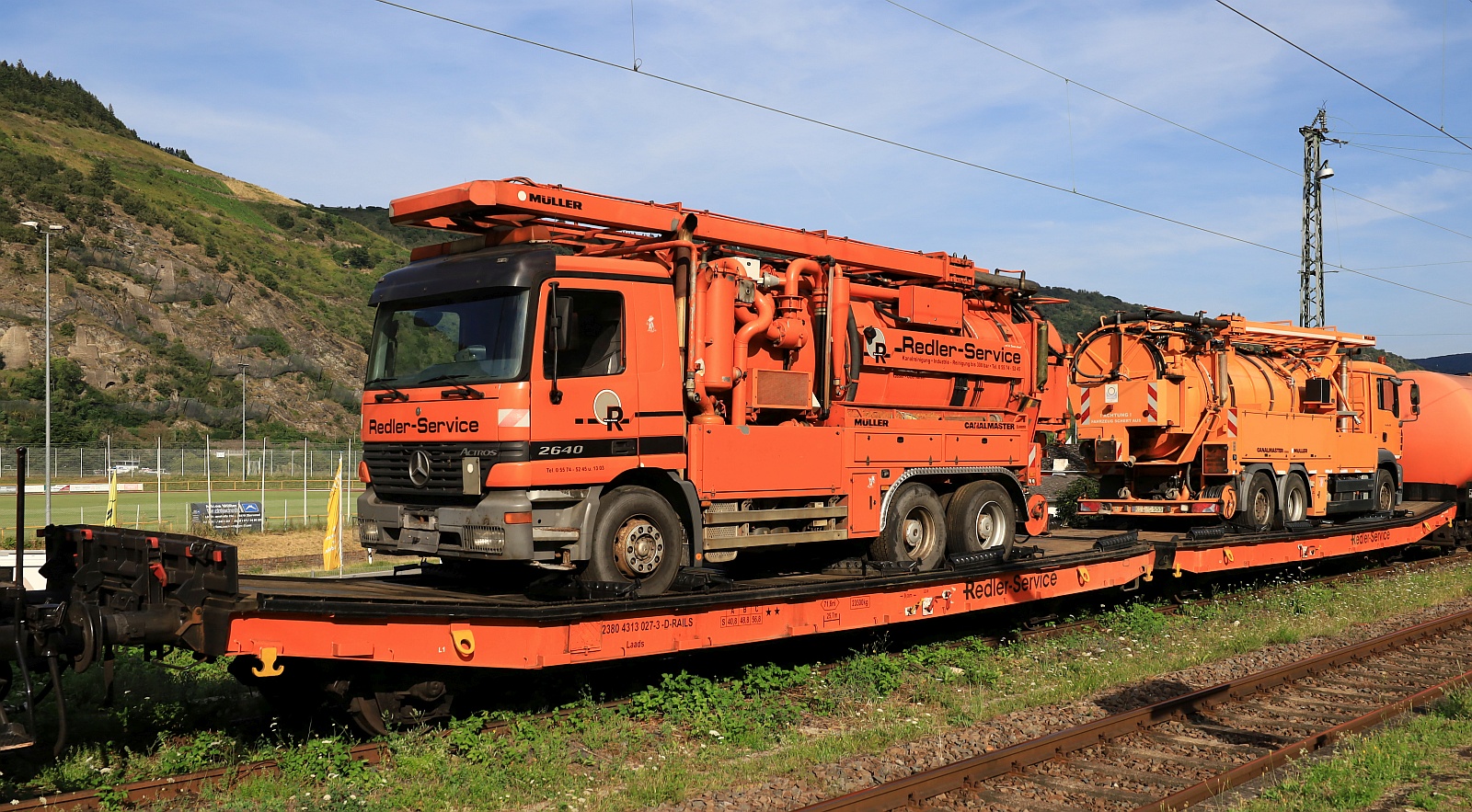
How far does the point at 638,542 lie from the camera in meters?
8.60

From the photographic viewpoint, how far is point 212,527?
95.8 feet

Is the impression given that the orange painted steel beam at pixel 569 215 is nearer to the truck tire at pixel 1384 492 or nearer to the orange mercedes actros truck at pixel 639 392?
the orange mercedes actros truck at pixel 639 392

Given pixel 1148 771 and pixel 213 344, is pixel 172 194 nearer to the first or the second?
pixel 213 344

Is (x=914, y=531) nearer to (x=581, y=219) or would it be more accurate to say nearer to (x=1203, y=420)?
(x=581, y=219)

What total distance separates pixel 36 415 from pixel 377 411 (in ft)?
181

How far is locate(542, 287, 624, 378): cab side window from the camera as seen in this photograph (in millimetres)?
8180

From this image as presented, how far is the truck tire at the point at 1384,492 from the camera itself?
20.6 metres

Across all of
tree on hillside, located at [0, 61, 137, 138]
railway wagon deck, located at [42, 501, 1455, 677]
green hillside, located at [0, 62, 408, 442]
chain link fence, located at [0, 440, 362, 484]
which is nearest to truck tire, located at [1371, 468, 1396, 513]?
railway wagon deck, located at [42, 501, 1455, 677]

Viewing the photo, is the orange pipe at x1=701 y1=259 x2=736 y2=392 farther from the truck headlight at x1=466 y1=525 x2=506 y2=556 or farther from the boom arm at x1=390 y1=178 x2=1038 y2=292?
the truck headlight at x1=466 y1=525 x2=506 y2=556

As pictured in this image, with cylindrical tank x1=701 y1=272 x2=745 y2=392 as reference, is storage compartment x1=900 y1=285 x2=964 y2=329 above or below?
above

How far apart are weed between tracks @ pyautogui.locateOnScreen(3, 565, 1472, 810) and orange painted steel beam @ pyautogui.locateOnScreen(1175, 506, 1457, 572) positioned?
98.7 inches

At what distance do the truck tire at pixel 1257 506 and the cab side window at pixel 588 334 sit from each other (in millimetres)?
11794

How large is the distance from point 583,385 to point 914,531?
181 inches

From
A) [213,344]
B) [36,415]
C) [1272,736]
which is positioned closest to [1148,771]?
[1272,736]
